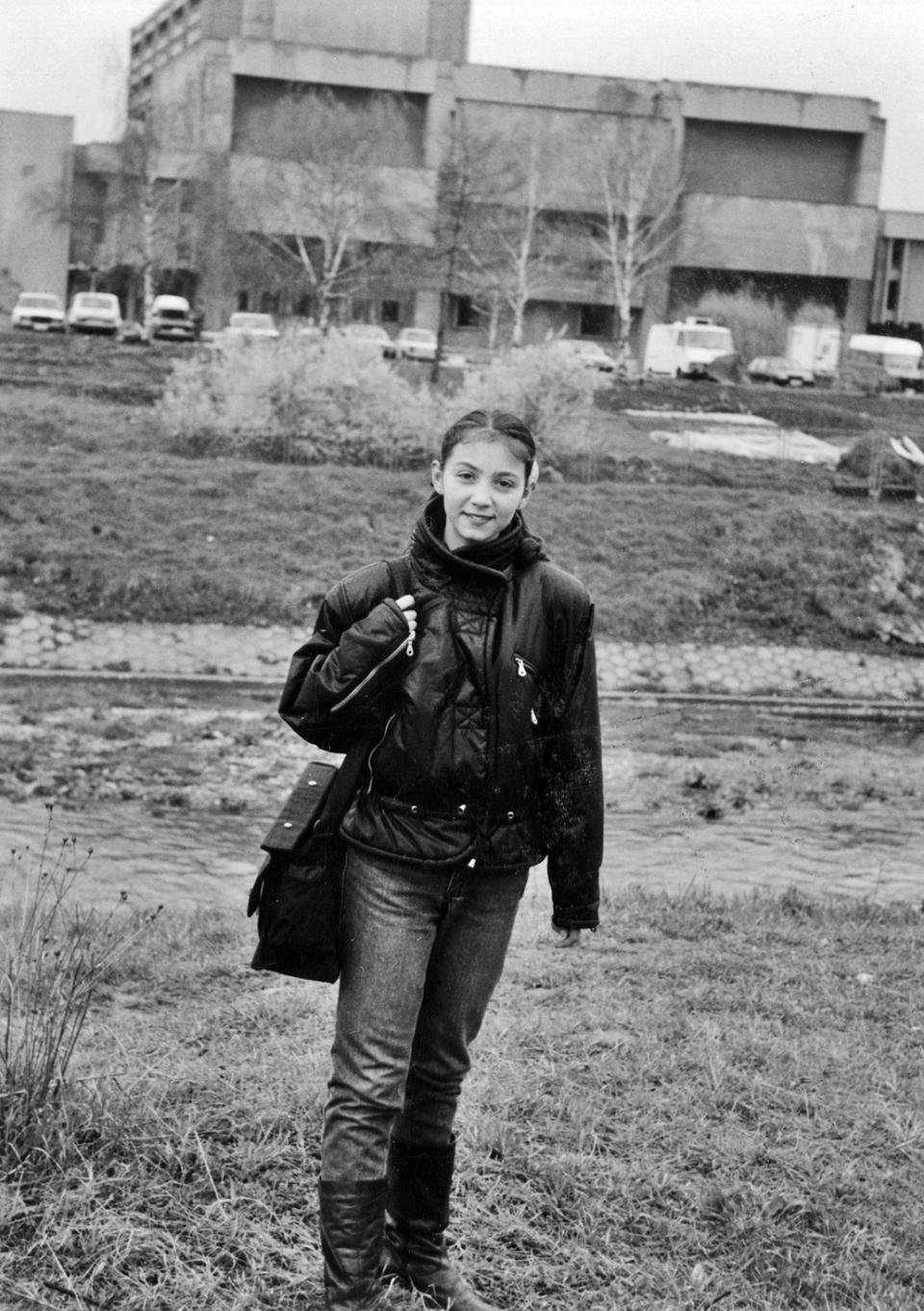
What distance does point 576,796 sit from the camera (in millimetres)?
3439

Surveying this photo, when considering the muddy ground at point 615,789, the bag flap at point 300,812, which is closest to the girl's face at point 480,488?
the bag flap at point 300,812

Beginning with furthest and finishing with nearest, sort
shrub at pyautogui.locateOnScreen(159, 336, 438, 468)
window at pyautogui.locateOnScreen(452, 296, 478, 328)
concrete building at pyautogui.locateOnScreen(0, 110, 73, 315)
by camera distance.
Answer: window at pyautogui.locateOnScreen(452, 296, 478, 328)
concrete building at pyautogui.locateOnScreen(0, 110, 73, 315)
shrub at pyautogui.locateOnScreen(159, 336, 438, 468)

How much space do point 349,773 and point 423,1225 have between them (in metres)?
1.01

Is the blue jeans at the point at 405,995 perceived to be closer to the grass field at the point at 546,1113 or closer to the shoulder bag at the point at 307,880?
the shoulder bag at the point at 307,880

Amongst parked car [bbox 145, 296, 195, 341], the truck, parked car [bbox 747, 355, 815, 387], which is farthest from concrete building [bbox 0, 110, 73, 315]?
parked car [bbox 747, 355, 815, 387]

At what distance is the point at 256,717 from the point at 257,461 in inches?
334

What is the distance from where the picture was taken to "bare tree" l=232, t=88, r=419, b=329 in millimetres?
48312

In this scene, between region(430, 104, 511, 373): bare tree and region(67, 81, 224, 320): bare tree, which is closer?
region(430, 104, 511, 373): bare tree

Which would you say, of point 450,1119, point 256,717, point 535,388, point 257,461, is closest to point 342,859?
point 450,1119

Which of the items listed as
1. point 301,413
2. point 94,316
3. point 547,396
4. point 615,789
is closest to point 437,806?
point 615,789

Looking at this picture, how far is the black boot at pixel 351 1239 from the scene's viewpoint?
3.23m

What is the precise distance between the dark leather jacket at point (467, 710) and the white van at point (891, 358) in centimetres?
4597

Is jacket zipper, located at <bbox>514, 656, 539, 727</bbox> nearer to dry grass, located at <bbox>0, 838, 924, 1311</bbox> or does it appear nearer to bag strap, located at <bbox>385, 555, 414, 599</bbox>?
bag strap, located at <bbox>385, 555, 414, 599</bbox>

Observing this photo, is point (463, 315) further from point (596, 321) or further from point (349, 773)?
point (349, 773)
